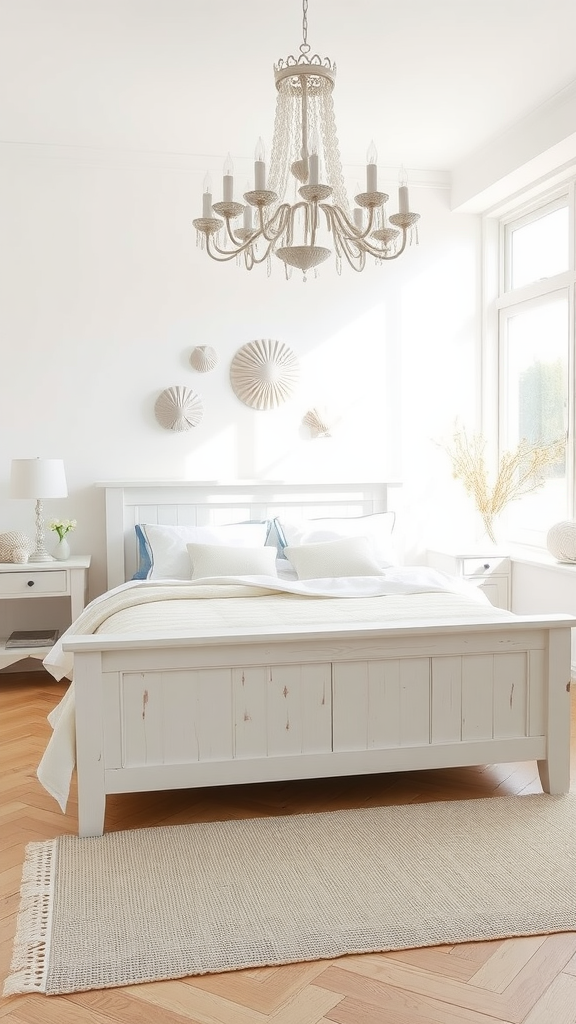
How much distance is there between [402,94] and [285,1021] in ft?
12.6

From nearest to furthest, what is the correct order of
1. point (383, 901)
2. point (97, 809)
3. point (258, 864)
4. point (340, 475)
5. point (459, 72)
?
point (383, 901) < point (258, 864) < point (97, 809) < point (459, 72) < point (340, 475)

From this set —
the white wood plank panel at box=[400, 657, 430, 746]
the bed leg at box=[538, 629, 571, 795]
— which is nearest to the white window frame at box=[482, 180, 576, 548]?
the bed leg at box=[538, 629, 571, 795]

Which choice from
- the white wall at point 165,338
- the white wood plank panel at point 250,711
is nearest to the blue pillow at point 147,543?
the white wall at point 165,338

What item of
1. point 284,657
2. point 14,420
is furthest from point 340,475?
point 284,657

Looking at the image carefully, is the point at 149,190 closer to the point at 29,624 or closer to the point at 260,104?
the point at 260,104

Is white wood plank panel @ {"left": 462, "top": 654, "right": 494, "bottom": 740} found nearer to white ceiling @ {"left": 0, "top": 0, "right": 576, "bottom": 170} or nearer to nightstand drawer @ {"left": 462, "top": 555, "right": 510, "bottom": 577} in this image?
nightstand drawer @ {"left": 462, "top": 555, "right": 510, "bottom": 577}

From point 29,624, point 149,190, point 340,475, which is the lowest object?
point 29,624

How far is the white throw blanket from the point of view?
258 centimetres

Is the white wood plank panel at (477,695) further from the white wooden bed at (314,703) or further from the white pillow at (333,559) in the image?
the white pillow at (333,559)

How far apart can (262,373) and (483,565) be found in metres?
1.64

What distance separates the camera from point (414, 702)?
8.95 feet

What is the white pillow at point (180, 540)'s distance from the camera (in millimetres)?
4164

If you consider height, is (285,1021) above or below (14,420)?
below

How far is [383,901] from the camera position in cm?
213
